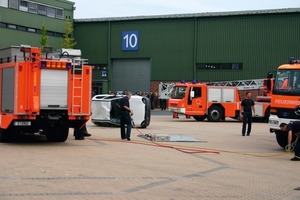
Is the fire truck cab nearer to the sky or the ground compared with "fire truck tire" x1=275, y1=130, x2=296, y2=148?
nearer to the sky

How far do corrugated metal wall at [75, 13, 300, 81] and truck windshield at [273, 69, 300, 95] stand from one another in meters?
32.2

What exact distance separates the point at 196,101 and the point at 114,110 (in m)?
9.32

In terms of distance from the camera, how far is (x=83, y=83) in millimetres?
14992

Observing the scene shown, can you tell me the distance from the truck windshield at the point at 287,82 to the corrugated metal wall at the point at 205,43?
32170 mm

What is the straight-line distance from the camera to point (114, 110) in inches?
906

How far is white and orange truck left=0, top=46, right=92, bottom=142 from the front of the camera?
14.1 m

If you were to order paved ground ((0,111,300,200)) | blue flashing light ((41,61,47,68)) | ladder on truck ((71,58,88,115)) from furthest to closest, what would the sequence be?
ladder on truck ((71,58,88,115)) < blue flashing light ((41,61,47,68)) < paved ground ((0,111,300,200))

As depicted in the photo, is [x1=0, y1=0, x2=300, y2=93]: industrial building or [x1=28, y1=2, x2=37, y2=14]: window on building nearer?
[x1=0, y1=0, x2=300, y2=93]: industrial building

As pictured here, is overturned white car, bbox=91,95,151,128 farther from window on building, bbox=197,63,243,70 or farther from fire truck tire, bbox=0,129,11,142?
window on building, bbox=197,63,243,70

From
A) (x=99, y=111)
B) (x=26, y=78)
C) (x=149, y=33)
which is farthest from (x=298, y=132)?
(x=149, y=33)

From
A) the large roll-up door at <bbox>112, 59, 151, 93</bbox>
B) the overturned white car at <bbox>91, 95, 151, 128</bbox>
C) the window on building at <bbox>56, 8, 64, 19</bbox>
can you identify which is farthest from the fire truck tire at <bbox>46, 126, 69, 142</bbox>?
the window on building at <bbox>56, 8, 64, 19</bbox>

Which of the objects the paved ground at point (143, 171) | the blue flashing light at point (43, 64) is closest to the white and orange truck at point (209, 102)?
the paved ground at point (143, 171)

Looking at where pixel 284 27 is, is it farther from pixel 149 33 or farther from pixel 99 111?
pixel 99 111

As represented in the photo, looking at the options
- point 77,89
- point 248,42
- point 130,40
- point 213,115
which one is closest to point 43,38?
point 130,40
